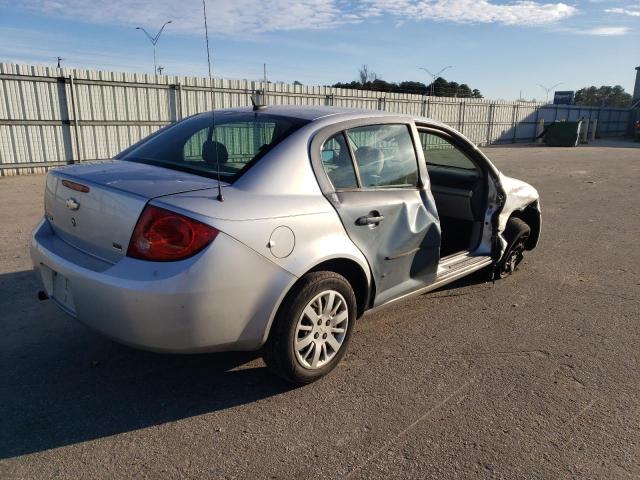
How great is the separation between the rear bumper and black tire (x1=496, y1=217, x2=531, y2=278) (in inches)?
119

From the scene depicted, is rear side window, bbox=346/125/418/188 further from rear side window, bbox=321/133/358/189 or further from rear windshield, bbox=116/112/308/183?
rear windshield, bbox=116/112/308/183

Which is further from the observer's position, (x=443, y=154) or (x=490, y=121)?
(x=490, y=121)

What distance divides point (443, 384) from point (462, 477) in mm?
864

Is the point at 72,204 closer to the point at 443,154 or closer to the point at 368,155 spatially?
the point at 368,155

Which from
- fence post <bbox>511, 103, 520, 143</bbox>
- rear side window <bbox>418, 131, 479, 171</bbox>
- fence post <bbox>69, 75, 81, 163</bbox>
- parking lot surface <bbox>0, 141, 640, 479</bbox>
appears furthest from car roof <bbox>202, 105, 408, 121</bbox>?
fence post <bbox>511, 103, 520, 143</bbox>

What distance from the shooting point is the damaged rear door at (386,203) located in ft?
10.9

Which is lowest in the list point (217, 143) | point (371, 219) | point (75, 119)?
point (371, 219)

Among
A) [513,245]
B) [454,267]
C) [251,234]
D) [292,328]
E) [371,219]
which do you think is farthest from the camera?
[513,245]

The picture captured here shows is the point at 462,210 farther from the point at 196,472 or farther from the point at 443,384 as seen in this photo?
the point at 196,472

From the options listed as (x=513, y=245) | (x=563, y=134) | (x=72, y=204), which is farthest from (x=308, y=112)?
(x=563, y=134)

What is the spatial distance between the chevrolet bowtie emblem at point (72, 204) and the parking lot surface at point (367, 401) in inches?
41.5

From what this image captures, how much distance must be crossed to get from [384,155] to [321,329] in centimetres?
136

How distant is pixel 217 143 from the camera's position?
11.2 feet

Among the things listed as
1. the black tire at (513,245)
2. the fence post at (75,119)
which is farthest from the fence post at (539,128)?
the black tire at (513,245)
